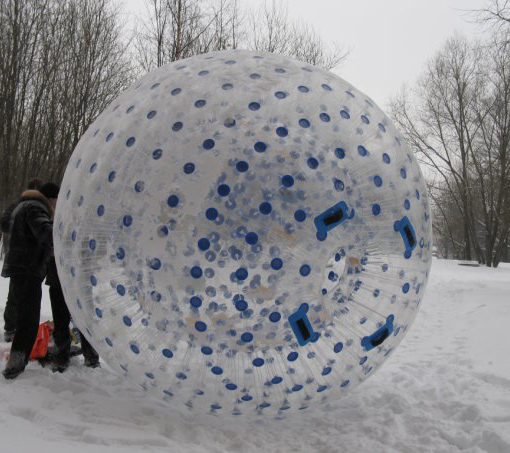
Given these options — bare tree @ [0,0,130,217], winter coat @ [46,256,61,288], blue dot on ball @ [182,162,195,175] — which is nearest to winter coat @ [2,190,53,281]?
winter coat @ [46,256,61,288]

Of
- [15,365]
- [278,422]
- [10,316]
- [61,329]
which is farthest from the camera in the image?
[10,316]

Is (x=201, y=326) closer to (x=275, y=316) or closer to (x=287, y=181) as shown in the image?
(x=275, y=316)

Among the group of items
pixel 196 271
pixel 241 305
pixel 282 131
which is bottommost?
pixel 241 305

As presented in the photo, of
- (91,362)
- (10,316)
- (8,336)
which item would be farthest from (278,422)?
(10,316)

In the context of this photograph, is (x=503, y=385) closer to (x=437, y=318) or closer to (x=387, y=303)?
(x=387, y=303)

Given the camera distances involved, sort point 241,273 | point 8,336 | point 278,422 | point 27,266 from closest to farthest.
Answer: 1. point 241,273
2. point 278,422
3. point 27,266
4. point 8,336

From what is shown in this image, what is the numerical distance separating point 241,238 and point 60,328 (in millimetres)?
2311

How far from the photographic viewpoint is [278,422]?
2812 mm

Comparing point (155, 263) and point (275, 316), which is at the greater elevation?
point (155, 263)

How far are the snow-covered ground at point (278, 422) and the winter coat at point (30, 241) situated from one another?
74cm

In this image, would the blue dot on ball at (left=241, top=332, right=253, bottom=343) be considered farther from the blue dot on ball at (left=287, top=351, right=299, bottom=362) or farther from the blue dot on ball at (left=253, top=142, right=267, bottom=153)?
the blue dot on ball at (left=253, top=142, right=267, bottom=153)

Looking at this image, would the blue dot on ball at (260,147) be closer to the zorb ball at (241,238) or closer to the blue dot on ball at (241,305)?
the zorb ball at (241,238)

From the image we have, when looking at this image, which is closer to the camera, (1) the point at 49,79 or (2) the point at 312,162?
(2) the point at 312,162

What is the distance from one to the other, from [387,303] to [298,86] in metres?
1.16
